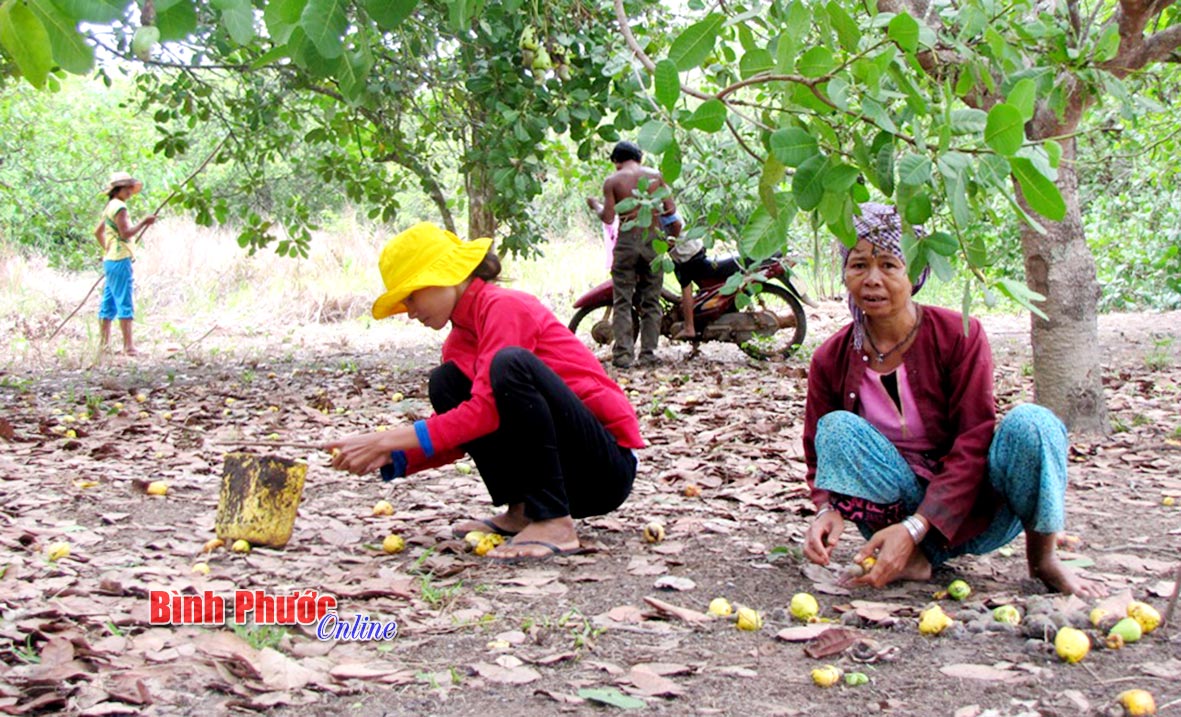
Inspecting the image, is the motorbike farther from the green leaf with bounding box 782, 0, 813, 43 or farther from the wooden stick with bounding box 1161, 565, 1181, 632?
the green leaf with bounding box 782, 0, 813, 43

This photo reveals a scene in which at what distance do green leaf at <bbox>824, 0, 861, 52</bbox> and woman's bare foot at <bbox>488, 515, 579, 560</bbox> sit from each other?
1.87 meters

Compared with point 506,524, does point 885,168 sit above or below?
above

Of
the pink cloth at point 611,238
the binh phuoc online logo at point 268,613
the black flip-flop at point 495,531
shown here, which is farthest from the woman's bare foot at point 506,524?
the pink cloth at point 611,238

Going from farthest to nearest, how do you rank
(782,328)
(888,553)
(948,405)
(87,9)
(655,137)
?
1. (782,328)
2. (948,405)
3. (888,553)
4. (655,137)
5. (87,9)

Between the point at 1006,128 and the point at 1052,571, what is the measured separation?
4.75 feet

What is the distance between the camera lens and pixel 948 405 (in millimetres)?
2883

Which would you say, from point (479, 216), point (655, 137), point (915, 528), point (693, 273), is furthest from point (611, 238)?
point (655, 137)

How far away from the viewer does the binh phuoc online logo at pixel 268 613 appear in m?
2.71

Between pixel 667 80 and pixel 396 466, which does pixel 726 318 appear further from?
pixel 667 80

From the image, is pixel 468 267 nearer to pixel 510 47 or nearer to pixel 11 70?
pixel 510 47

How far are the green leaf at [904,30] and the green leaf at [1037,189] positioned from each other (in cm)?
28

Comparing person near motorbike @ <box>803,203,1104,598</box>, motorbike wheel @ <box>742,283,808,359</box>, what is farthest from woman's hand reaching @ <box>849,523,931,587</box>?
motorbike wheel @ <box>742,283,808,359</box>

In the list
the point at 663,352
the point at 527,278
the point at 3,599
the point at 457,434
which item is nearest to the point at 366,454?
the point at 457,434

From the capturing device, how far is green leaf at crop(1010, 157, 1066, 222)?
1.83m
